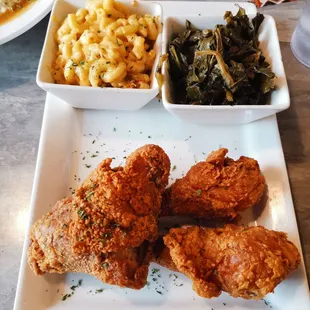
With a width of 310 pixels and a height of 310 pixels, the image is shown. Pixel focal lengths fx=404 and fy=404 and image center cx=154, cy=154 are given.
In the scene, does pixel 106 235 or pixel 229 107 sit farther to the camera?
pixel 229 107

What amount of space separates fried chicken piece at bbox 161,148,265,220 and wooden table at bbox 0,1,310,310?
1.25ft

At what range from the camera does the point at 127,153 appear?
79.6 inches

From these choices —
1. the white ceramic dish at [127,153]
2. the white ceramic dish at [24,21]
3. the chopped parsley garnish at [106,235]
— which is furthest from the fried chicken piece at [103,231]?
the white ceramic dish at [24,21]

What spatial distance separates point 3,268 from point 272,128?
144 cm

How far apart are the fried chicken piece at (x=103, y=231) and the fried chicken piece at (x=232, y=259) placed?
14cm

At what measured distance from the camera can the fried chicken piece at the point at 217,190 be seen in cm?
171

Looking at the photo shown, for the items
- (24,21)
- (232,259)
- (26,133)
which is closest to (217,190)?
(232,259)

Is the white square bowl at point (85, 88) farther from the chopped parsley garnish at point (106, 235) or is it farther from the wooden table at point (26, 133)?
the chopped parsley garnish at point (106, 235)

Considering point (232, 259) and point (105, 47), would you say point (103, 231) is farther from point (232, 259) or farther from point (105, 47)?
point (105, 47)

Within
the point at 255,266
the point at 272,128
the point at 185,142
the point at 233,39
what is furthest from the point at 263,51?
the point at 255,266

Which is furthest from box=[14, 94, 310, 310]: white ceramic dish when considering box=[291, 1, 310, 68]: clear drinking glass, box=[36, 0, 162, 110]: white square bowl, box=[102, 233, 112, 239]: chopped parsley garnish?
box=[291, 1, 310, 68]: clear drinking glass

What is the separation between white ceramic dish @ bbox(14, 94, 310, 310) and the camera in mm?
1620

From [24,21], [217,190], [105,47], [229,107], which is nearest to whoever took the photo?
[217,190]

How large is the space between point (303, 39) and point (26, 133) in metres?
1.73
